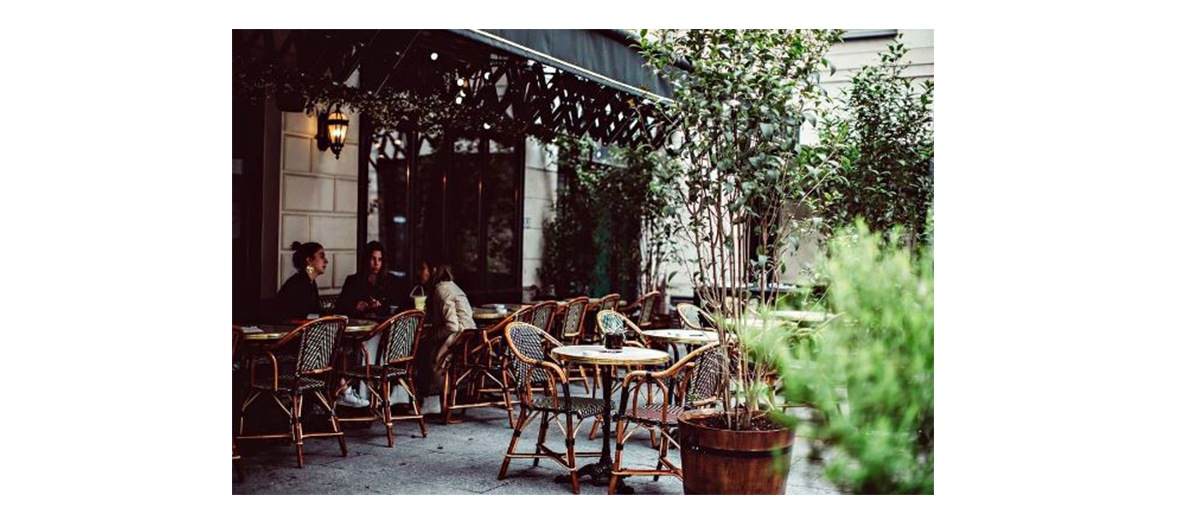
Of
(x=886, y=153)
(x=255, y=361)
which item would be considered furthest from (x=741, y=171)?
(x=255, y=361)

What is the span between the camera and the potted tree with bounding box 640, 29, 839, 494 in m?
4.69

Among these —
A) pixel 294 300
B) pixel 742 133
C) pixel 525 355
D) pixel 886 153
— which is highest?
pixel 886 153

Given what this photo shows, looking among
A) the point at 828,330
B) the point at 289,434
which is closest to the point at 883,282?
the point at 828,330

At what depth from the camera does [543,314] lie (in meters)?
8.52

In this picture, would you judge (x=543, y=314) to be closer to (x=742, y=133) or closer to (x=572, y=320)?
(x=572, y=320)

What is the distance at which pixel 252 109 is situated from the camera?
9172 mm

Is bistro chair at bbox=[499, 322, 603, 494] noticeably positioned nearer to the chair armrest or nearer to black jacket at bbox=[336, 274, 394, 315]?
the chair armrest

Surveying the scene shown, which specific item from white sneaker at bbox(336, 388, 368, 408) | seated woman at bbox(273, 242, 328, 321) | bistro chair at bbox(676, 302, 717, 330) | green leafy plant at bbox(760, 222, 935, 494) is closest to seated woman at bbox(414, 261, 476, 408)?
white sneaker at bbox(336, 388, 368, 408)

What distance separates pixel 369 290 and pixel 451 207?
2.86 metres

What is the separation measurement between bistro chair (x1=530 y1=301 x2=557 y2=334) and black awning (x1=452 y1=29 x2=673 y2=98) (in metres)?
1.86

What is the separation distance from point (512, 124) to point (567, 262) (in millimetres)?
2701

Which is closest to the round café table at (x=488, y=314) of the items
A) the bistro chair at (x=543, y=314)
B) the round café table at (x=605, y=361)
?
the bistro chair at (x=543, y=314)
